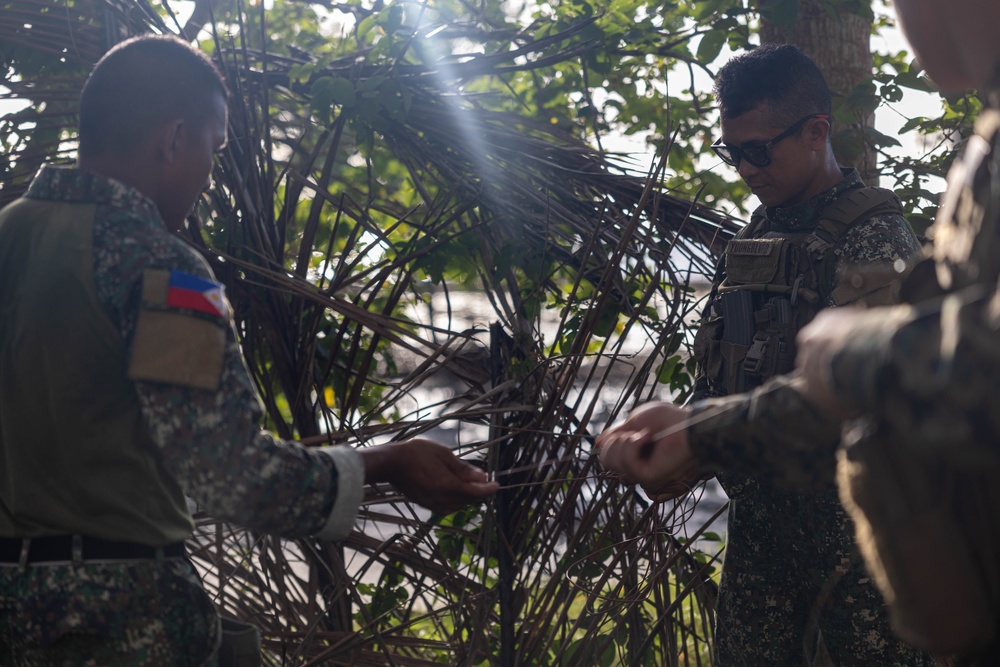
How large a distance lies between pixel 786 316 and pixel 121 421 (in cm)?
159

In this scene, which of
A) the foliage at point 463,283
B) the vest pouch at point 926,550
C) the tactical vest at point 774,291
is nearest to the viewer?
the vest pouch at point 926,550

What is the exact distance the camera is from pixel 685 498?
280 cm

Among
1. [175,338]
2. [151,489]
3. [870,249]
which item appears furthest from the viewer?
[870,249]

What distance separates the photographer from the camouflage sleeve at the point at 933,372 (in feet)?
3.72

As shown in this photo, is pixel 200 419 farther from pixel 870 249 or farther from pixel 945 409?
pixel 870 249

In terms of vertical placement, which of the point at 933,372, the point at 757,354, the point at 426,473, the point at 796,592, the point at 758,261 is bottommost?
the point at 796,592

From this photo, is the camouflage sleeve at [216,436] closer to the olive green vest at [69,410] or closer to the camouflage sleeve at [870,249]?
the olive green vest at [69,410]

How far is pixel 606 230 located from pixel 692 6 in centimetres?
104

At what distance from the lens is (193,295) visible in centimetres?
152

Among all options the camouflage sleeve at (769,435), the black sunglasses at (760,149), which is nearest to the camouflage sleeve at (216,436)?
the camouflage sleeve at (769,435)

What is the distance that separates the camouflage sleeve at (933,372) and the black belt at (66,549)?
1.15 m

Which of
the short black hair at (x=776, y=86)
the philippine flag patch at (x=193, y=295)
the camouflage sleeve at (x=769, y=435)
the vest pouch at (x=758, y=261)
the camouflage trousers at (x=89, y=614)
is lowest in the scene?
the camouflage trousers at (x=89, y=614)

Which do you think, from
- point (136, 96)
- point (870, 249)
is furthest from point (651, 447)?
point (136, 96)

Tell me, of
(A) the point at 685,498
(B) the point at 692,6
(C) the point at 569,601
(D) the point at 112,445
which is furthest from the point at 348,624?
(B) the point at 692,6
